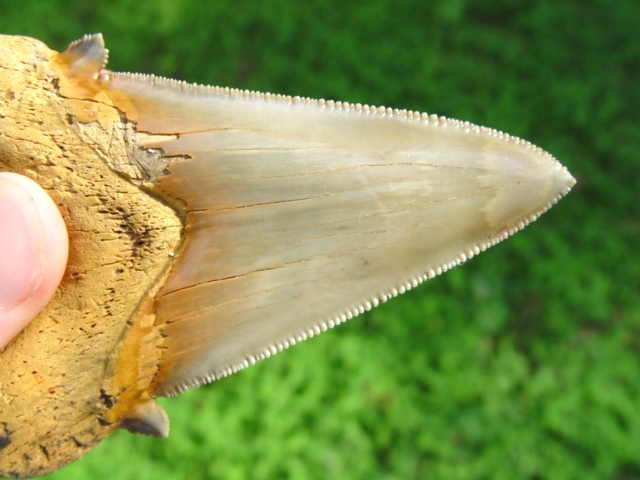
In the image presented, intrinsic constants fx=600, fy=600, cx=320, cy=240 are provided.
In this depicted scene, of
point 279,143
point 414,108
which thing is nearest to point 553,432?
point 414,108

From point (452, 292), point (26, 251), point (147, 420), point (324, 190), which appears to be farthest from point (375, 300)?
point (452, 292)

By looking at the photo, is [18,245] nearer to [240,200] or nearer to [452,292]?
[240,200]

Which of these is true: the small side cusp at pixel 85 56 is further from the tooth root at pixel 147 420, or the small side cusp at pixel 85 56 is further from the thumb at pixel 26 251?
the tooth root at pixel 147 420

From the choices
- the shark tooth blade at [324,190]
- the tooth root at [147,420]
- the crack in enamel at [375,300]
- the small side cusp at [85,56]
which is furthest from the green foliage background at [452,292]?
the small side cusp at [85,56]

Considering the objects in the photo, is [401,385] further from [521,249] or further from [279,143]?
[279,143]

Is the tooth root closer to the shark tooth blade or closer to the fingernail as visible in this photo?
the shark tooth blade
